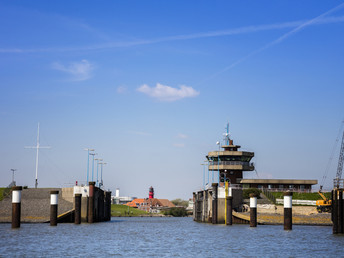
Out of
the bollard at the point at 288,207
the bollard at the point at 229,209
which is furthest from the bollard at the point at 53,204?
the bollard at the point at 288,207

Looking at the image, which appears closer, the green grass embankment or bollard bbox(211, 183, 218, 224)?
bollard bbox(211, 183, 218, 224)

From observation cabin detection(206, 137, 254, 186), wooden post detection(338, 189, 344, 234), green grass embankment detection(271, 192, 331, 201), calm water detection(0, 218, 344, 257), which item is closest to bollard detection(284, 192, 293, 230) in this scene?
calm water detection(0, 218, 344, 257)

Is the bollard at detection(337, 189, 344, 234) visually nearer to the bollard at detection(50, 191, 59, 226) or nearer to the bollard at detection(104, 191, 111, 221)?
the bollard at detection(50, 191, 59, 226)

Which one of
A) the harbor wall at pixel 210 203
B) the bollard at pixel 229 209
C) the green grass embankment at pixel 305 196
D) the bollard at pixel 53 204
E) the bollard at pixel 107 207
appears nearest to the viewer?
the bollard at pixel 53 204

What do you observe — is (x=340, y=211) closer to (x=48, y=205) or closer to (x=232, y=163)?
(x=48, y=205)

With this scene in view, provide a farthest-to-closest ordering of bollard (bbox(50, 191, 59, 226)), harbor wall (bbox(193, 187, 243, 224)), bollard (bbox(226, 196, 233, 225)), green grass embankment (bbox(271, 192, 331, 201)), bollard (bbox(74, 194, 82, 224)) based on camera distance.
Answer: green grass embankment (bbox(271, 192, 331, 201)) < harbor wall (bbox(193, 187, 243, 224)) < bollard (bbox(74, 194, 82, 224)) < bollard (bbox(226, 196, 233, 225)) < bollard (bbox(50, 191, 59, 226))

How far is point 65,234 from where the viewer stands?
71.1 metres

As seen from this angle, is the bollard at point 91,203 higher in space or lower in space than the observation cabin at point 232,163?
lower

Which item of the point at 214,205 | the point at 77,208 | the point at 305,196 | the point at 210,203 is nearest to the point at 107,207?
the point at 210,203

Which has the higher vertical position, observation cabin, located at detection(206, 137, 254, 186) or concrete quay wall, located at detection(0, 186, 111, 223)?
observation cabin, located at detection(206, 137, 254, 186)

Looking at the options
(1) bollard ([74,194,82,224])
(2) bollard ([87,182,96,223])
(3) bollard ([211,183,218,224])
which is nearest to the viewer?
(1) bollard ([74,194,82,224])

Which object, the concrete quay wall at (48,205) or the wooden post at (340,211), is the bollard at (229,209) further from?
the wooden post at (340,211)

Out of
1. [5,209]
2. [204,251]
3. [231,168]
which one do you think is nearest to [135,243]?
[204,251]

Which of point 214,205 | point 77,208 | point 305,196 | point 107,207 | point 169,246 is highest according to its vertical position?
point 305,196
